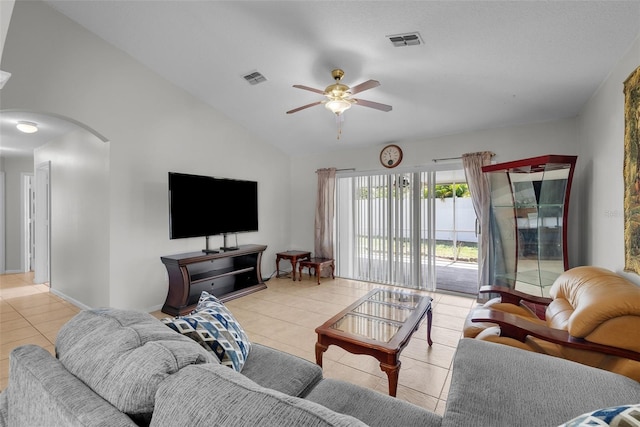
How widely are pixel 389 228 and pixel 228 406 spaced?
4.30 m

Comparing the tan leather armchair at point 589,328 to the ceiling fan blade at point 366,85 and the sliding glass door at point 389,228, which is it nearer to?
the ceiling fan blade at point 366,85

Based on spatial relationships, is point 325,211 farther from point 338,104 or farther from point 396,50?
point 396,50

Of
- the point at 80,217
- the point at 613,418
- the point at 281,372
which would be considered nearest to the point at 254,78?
the point at 80,217

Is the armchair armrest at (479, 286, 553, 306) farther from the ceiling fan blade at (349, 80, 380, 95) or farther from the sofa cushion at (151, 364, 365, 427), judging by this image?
Answer: the sofa cushion at (151, 364, 365, 427)

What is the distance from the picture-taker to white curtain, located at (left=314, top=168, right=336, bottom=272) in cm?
513

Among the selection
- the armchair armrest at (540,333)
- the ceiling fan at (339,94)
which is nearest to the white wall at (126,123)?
the ceiling fan at (339,94)

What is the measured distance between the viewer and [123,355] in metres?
0.83

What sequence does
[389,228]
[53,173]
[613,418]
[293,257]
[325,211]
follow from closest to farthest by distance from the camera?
[613,418], [53,173], [389,228], [293,257], [325,211]

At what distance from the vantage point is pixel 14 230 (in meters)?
5.65

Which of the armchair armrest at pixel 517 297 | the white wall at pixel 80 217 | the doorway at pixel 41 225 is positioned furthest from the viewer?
the doorway at pixel 41 225

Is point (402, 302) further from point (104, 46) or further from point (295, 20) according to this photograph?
point (104, 46)

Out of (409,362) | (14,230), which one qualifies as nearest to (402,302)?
(409,362)

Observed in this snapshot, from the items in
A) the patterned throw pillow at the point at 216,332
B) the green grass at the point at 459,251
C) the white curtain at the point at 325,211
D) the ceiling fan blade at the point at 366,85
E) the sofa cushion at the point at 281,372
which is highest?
the ceiling fan blade at the point at 366,85

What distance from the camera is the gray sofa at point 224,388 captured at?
0.64 metres
